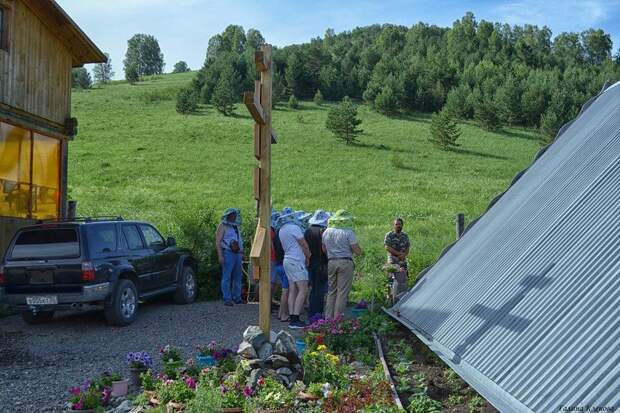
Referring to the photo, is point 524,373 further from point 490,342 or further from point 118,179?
point 118,179

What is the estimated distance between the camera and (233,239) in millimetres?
12727

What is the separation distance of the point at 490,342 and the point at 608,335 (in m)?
1.20

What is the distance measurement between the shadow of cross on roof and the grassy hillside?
9.26 metres

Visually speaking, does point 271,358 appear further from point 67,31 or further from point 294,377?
point 67,31

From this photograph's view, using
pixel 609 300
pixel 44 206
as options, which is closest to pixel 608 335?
pixel 609 300

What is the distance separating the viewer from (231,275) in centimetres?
1341

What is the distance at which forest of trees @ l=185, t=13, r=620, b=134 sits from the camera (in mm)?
70812

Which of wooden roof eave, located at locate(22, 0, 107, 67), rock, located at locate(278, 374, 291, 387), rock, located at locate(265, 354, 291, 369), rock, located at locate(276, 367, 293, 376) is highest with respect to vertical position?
wooden roof eave, located at locate(22, 0, 107, 67)

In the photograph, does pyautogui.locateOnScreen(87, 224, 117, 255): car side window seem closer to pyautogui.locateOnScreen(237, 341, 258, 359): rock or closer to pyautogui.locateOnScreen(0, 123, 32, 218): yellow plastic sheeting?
pyautogui.locateOnScreen(0, 123, 32, 218): yellow plastic sheeting

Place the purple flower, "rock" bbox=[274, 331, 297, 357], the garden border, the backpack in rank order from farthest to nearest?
the backpack
"rock" bbox=[274, 331, 297, 357]
the purple flower
the garden border

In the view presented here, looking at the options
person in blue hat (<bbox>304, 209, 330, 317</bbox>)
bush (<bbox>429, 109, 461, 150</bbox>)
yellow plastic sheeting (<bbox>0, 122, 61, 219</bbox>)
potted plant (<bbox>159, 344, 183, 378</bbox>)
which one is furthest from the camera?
bush (<bbox>429, 109, 461, 150</bbox>)

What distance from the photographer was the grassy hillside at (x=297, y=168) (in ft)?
93.1

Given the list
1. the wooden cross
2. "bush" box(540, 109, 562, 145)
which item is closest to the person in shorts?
the wooden cross

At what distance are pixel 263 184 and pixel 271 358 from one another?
5.74 feet
